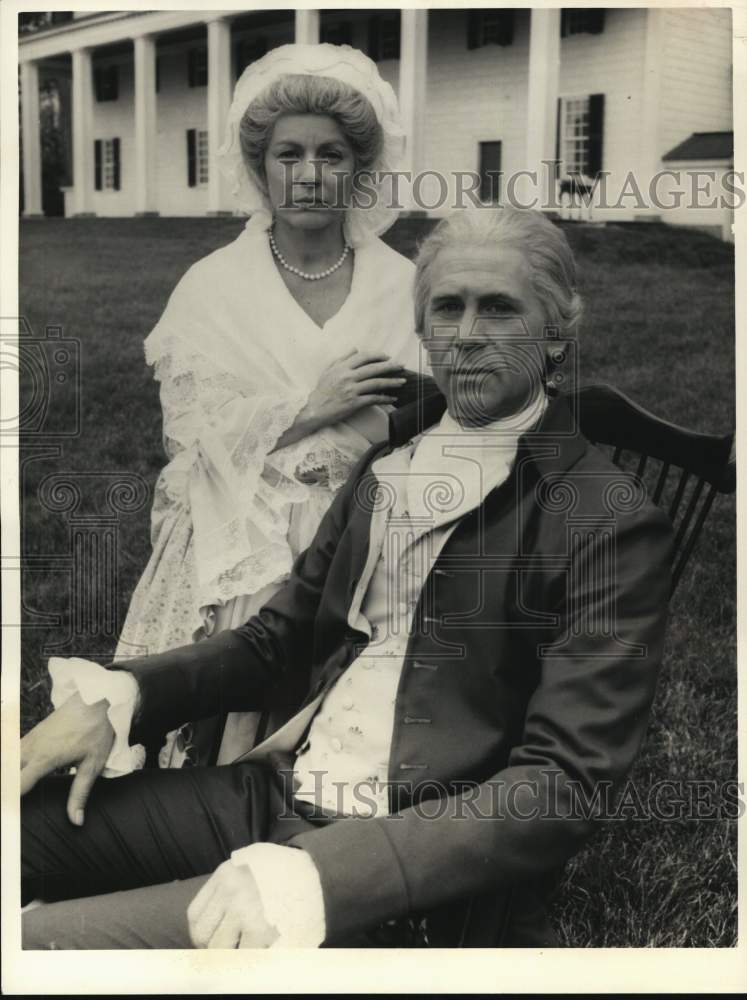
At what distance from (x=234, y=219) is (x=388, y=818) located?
1.33m

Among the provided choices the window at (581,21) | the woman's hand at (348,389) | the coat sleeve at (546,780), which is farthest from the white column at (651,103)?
the coat sleeve at (546,780)

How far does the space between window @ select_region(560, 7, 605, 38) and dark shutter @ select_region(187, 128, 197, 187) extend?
2.77 feet

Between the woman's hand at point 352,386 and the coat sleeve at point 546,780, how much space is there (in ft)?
2.08

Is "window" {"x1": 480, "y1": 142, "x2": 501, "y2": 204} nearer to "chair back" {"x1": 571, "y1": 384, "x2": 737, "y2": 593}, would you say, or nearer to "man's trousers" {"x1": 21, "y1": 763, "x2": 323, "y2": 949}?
"chair back" {"x1": 571, "y1": 384, "x2": 737, "y2": 593}

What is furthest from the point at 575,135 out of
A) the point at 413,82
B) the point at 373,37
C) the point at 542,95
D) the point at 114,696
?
the point at 114,696

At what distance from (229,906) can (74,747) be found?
0.40 m

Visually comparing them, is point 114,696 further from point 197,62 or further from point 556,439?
point 197,62

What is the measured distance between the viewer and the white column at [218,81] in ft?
6.77

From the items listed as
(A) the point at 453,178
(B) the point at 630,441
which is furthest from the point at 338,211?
(B) the point at 630,441

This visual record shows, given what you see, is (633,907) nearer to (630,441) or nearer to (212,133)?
(630,441)

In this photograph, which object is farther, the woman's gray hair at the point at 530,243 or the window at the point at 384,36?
the window at the point at 384,36

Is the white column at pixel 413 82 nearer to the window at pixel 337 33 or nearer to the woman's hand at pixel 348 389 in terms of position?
the window at pixel 337 33

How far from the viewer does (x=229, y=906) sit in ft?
5.32

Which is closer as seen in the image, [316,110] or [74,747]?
[74,747]
